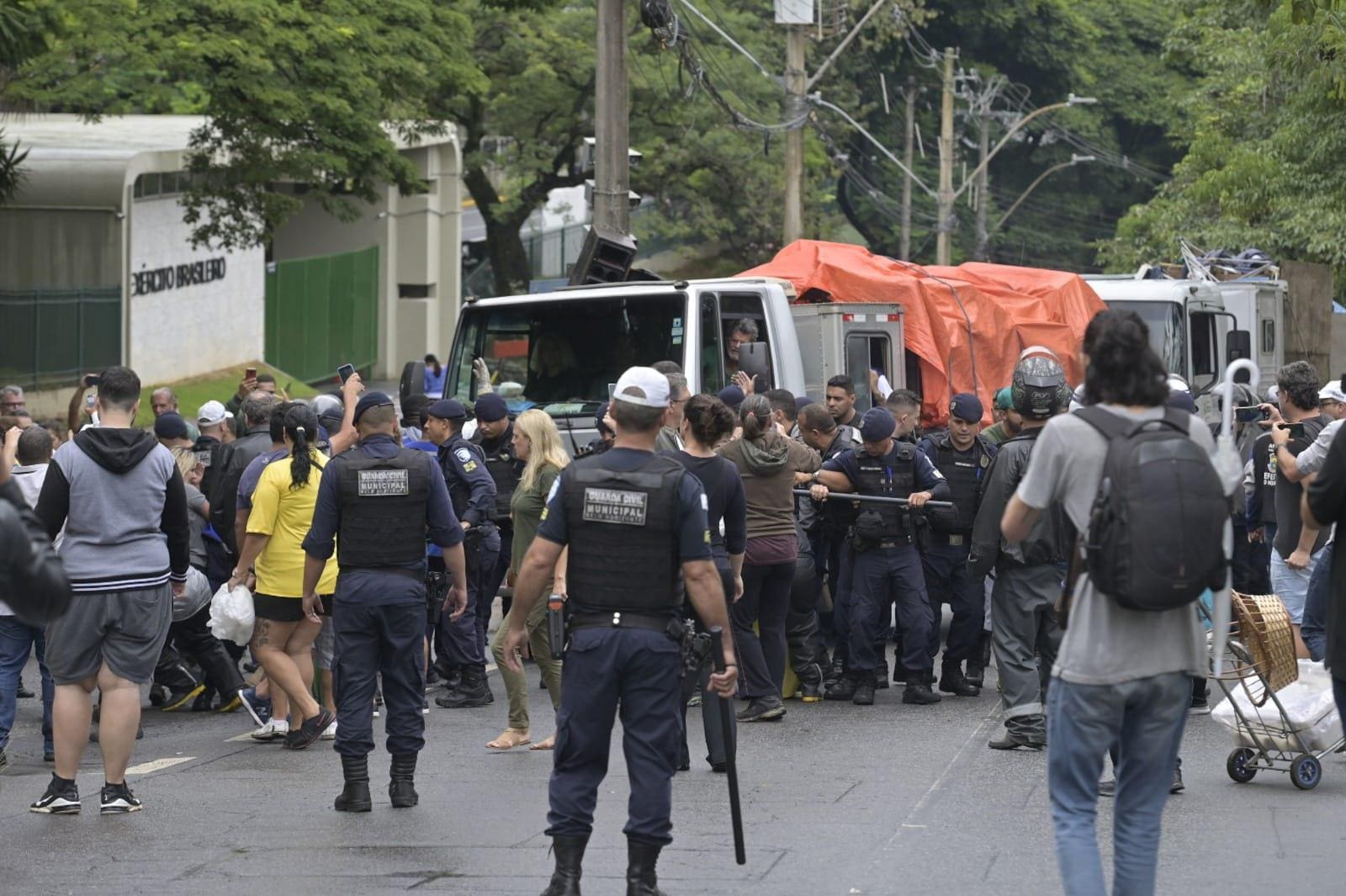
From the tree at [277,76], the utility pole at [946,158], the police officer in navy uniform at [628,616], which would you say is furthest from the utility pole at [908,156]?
the police officer in navy uniform at [628,616]

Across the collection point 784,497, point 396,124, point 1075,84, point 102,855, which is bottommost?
point 102,855

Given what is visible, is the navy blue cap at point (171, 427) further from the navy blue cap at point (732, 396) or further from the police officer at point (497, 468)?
the navy blue cap at point (732, 396)

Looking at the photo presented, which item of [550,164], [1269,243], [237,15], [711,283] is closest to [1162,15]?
[550,164]

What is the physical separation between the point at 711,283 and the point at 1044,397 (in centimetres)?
565

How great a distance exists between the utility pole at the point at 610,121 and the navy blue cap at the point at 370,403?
9165 millimetres

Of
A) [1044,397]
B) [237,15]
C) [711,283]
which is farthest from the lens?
[237,15]

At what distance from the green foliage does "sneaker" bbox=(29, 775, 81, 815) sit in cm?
1313

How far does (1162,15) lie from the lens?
5359 cm

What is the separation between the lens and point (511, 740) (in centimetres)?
985

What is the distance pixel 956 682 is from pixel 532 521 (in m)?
3.13

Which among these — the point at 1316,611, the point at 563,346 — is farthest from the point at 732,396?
the point at 1316,611

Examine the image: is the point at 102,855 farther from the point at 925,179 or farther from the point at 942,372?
the point at 925,179

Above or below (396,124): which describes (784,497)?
below

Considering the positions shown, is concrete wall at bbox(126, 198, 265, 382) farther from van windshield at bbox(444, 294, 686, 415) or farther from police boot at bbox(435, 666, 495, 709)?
police boot at bbox(435, 666, 495, 709)
